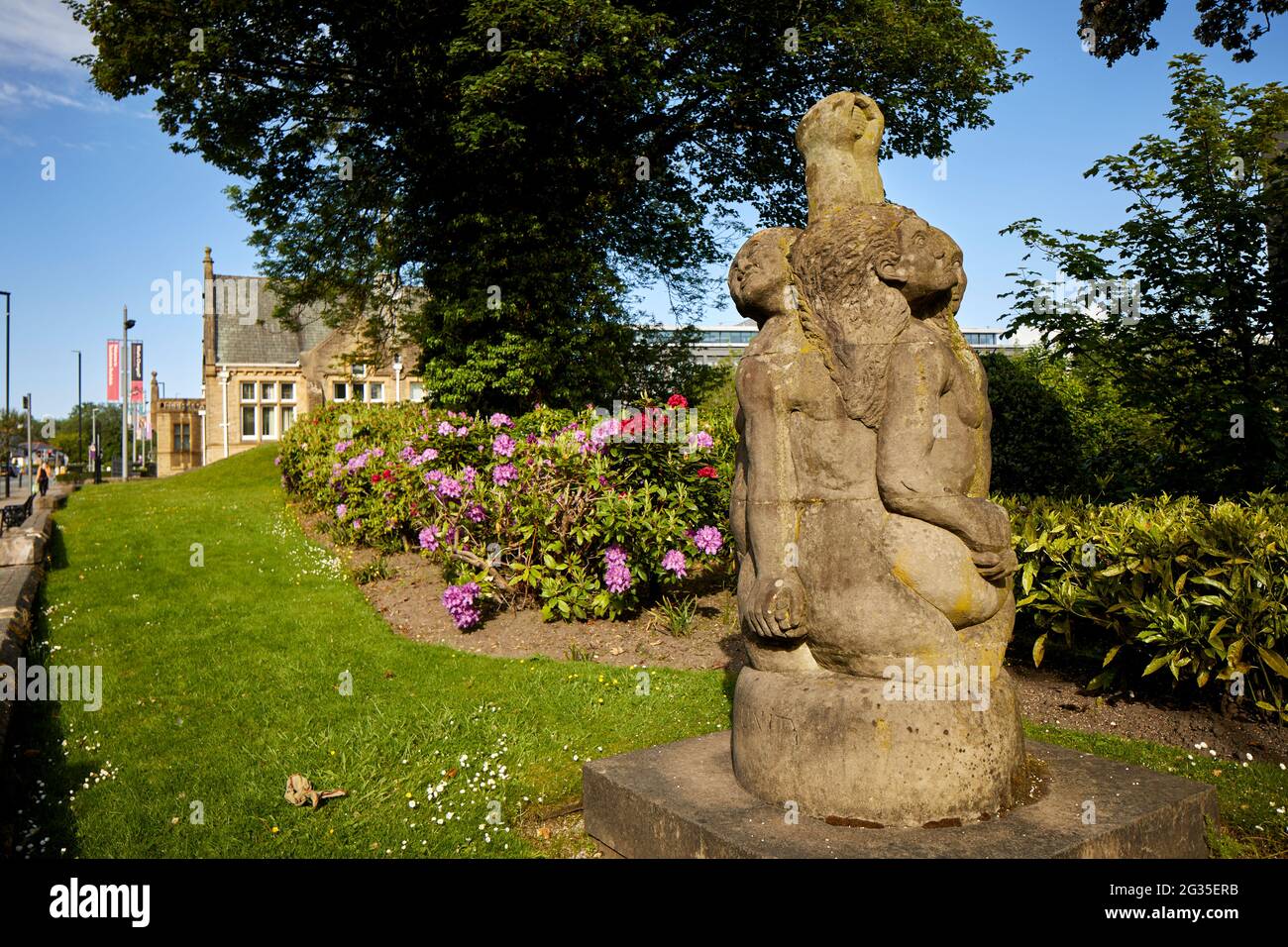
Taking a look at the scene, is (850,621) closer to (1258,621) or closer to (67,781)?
(1258,621)

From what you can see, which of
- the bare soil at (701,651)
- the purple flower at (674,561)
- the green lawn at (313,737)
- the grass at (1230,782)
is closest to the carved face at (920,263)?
the grass at (1230,782)

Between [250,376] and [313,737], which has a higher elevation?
[250,376]

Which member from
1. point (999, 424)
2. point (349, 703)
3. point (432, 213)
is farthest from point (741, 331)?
point (349, 703)

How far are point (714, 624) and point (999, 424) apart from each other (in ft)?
16.0

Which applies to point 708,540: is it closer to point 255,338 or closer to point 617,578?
point 617,578

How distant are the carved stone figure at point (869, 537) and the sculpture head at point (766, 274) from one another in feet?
0.03

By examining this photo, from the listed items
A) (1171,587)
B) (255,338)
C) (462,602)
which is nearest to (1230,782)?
(1171,587)

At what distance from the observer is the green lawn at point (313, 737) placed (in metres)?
4.77

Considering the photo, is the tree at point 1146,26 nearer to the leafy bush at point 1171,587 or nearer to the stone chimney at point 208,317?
the leafy bush at point 1171,587

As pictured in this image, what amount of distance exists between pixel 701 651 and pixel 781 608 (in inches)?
176

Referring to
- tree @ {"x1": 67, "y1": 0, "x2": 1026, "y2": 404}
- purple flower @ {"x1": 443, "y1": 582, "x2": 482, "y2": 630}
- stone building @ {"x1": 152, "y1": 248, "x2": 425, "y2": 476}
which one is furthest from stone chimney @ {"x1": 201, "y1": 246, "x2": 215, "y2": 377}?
purple flower @ {"x1": 443, "y1": 582, "x2": 482, "y2": 630}

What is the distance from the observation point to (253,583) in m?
11.5

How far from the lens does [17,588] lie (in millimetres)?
10141

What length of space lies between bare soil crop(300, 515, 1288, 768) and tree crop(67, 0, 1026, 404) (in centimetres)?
556
